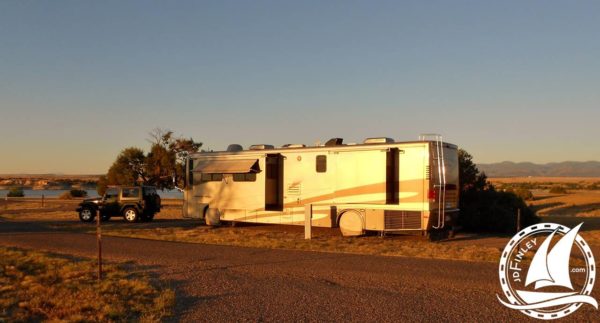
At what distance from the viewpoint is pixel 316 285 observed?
8930 mm

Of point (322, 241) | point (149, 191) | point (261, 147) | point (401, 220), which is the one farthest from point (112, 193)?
point (401, 220)

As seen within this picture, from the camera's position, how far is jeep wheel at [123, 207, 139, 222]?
2330 cm

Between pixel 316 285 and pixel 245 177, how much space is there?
10004mm

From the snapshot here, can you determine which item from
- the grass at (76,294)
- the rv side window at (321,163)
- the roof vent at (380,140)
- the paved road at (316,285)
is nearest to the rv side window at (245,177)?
the rv side window at (321,163)

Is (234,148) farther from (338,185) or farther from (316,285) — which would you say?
(316,285)

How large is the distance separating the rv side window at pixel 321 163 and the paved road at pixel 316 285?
161 inches

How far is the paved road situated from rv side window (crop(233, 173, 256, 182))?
4.67 m

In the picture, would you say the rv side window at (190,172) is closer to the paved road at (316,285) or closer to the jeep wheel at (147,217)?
the jeep wheel at (147,217)

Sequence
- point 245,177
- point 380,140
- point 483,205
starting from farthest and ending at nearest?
point 483,205 → point 245,177 → point 380,140

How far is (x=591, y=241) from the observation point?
15.3 metres

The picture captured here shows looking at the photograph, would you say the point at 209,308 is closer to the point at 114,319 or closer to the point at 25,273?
the point at 114,319

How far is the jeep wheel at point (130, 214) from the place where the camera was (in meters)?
23.3

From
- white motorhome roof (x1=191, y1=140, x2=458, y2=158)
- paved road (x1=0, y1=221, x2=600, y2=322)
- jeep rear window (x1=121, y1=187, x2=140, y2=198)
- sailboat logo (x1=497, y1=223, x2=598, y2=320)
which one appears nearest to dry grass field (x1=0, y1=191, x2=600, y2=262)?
paved road (x1=0, y1=221, x2=600, y2=322)

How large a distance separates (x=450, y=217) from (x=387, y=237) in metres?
2.01
